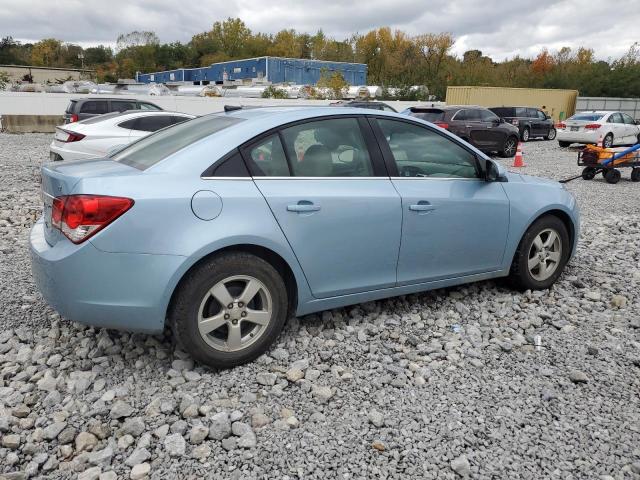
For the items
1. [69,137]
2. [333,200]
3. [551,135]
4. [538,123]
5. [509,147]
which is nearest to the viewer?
[333,200]

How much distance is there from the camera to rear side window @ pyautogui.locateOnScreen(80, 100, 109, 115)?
16266 mm

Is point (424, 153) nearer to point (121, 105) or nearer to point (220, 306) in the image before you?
point (220, 306)

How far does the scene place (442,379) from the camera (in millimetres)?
3205

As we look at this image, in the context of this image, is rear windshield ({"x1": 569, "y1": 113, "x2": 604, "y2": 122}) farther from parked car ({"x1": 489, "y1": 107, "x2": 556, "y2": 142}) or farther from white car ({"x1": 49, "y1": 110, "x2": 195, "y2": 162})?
white car ({"x1": 49, "y1": 110, "x2": 195, "y2": 162})

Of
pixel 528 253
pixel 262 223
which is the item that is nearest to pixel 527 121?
pixel 528 253

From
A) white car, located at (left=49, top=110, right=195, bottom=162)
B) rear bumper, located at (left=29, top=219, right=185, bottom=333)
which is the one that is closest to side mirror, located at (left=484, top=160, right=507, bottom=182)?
rear bumper, located at (left=29, top=219, right=185, bottom=333)

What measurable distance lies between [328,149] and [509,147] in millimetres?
15397

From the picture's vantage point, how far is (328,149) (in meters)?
3.53

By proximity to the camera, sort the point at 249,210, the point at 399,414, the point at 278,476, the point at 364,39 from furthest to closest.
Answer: the point at 364,39 → the point at 249,210 → the point at 399,414 → the point at 278,476

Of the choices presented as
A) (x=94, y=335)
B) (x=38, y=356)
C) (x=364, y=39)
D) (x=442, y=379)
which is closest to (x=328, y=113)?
(x=442, y=379)

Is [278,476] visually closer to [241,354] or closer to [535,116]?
[241,354]

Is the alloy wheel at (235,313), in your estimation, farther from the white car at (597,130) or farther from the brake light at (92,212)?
the white car at (597,130)

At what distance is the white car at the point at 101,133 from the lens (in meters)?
9.32

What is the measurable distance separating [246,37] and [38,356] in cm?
10292
